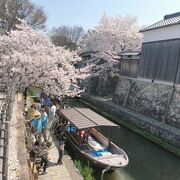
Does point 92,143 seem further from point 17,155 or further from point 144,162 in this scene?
point 17,155

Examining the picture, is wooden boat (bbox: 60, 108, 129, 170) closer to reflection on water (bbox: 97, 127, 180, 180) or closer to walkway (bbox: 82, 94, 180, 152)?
reflection on water (bbox: 97, 127, 180, 180)

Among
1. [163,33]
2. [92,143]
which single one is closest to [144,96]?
[163,33]

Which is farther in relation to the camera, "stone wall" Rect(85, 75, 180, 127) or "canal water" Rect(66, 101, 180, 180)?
"stone wall" Rect(85, 75, 180, 127)

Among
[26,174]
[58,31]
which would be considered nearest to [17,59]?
[26,174]

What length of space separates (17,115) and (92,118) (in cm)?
350

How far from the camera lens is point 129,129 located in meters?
19.5

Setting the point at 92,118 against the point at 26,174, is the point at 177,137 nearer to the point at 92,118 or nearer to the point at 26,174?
the point at 92,118

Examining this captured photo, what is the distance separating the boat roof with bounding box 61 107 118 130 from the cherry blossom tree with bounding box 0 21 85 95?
1387 millimetres

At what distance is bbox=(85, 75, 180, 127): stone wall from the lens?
60.3 ft

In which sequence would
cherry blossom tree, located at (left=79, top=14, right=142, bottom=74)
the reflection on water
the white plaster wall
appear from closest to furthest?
the reflection on water → the white plaster wall → cherry blossom tree, located at (left=79, top=14, right=142, bottom=74)

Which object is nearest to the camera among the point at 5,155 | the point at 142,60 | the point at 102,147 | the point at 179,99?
the point at 5,155

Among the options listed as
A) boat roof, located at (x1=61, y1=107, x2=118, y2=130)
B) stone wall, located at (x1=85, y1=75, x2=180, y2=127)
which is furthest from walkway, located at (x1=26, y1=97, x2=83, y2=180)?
stone wall, located at (x1=85, y1=75, x2=180, y2=127)

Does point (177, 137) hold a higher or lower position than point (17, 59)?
lower

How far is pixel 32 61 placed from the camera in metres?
13.3
